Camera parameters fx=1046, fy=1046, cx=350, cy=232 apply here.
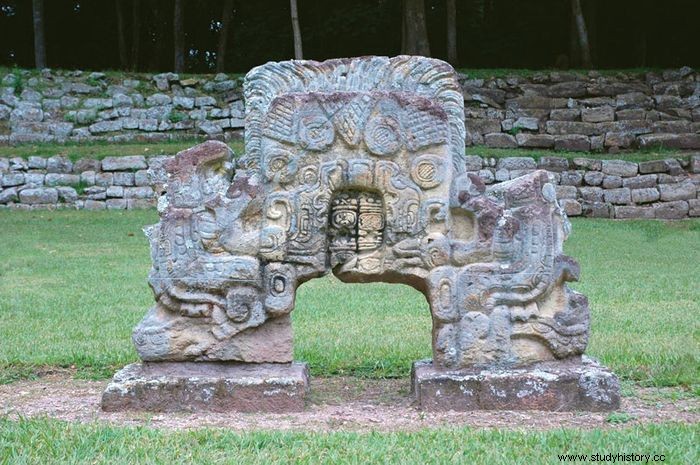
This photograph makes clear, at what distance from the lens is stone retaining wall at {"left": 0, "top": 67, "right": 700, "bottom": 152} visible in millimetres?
19438

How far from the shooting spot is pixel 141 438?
500 cm

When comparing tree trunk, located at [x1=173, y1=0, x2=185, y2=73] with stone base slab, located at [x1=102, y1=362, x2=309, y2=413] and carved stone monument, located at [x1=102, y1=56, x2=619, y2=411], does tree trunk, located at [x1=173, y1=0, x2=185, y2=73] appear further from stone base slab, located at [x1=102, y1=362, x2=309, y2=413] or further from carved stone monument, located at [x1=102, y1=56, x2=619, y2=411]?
stone base slab, located at [x1=102, y1=362, x2=309, y2=413]

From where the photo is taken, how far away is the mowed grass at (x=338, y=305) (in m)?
7.41

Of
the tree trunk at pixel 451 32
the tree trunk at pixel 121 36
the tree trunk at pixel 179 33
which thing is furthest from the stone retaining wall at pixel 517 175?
the tree trunk at pixel 121 36

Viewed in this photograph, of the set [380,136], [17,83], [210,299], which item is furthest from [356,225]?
[17,83]

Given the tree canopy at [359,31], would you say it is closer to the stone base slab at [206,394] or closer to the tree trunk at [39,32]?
the tree trunk at [39,32]

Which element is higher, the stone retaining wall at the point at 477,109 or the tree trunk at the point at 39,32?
the tree trunk at the point at 39,32

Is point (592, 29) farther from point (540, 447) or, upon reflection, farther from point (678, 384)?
point (540, 447)

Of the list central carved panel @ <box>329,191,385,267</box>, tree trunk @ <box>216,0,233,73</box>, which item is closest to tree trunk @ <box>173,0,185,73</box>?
tree trunk @ <box>216,0,233,73</box>

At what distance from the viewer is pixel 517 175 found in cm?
1700

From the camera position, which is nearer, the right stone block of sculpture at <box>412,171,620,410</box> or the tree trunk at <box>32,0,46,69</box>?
the right stone block of sculpture at <box>412,171,620,410</box>

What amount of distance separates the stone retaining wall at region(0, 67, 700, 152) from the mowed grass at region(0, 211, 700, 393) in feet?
12.5

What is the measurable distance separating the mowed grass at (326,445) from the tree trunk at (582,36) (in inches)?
710

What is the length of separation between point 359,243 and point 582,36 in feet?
58.2
